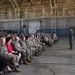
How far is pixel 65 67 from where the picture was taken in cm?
1073

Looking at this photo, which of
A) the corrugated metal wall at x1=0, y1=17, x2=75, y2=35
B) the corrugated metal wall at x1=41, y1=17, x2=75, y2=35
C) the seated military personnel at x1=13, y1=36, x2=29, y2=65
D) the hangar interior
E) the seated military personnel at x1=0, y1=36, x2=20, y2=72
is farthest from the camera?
the corrugated metal wall at x1=41, y1=17, x2=75, y2=35

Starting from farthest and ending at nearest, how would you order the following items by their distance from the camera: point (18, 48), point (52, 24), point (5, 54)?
point (52, 24) < point (18, 48) < point (5, 54)

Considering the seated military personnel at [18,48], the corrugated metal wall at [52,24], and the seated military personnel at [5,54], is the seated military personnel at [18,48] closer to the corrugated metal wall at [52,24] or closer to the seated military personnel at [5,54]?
the seated military personnel at [5,54]

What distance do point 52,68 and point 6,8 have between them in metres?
30.0

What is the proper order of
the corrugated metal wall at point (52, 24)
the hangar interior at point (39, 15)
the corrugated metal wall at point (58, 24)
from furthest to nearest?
the corrugated metal wall at point (58, 24), the corrugated metal wall at point (52, 24), the hangar interior at point (39, 15)


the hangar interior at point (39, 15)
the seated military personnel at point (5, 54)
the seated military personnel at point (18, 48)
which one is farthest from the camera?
the hangar interior at point (39, 15)

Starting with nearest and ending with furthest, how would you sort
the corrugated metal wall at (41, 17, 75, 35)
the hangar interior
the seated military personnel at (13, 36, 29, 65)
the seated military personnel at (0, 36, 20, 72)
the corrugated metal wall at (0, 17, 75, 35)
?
the seated military personnel at (0, 36, 20, 72), the seated military personnel at (13, 36, 29, 65), the hangar interior, the corrugated metal wall at (0, 17, 75, 35), the corrugated metal wall at (41, 17, 75, 35)

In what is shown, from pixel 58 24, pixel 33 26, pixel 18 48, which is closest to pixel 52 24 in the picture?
pixel 58 24

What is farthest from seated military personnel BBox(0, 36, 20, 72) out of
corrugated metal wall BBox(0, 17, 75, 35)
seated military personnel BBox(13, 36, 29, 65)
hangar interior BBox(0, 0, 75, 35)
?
corrugated metal wall BBox(0, 17, 75, 35)

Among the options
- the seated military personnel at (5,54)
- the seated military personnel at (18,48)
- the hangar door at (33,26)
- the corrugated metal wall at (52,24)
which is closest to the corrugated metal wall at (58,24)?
the corrugated metal wall at (52,24)

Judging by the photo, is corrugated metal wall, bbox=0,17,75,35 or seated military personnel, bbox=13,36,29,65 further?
corrugated metal wall, bbox=0,17,75,35

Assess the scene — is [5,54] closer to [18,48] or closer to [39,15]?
[18,48]

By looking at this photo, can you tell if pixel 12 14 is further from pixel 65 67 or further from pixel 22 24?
pixel 65 67

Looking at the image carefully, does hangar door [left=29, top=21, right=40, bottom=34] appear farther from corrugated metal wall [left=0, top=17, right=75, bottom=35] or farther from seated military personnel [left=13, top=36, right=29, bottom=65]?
seated military personnel [left=13, top=36, right=29, bottom=65]
